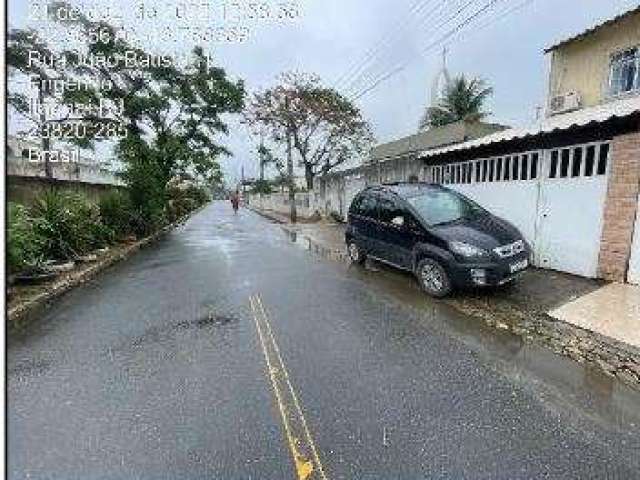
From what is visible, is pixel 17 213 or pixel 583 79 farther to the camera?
pixel 583 79

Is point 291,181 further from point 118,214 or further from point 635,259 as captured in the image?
point 635,259

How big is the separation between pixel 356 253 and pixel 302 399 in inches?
266

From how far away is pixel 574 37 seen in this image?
13672mm

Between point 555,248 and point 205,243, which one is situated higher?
point 555,248

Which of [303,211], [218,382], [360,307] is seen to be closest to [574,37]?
[360,307]

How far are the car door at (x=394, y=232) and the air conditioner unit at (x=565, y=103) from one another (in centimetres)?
A: 848

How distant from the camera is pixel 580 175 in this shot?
27.2 ft

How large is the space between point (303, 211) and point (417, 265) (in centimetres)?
2463

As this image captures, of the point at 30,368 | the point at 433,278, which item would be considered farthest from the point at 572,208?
the point at 30,368

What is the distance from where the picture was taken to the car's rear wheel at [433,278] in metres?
7.23

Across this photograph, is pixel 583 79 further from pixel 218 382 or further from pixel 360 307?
pixel 218 382

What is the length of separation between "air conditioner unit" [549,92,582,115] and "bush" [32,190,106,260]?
46.7 feet

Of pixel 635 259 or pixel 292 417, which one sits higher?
pixel 635 259

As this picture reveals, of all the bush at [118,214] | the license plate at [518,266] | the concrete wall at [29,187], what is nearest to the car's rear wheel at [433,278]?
the license plate at [518,266]
